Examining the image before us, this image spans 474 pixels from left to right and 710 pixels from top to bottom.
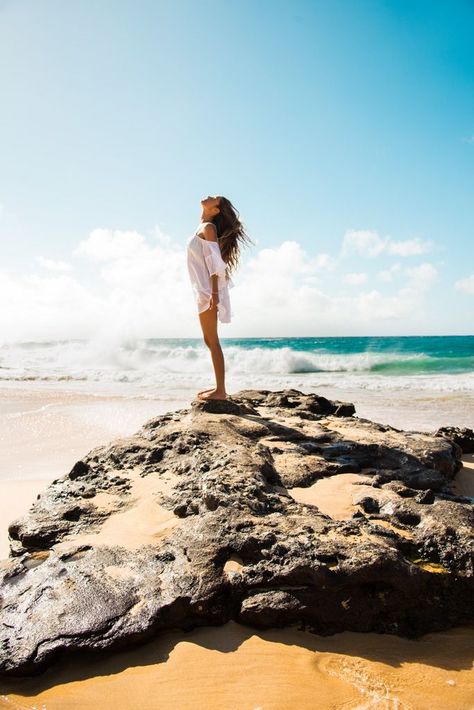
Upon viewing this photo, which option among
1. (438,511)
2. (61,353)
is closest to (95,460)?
(438,511)

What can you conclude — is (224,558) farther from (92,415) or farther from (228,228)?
(92,415)

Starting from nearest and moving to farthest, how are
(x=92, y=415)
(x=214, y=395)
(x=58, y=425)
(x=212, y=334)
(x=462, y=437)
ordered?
(x=214, y=395) → (x=212, y=334) → (x=462, y=437) → (x=58, y=425) → (x=92, y=415)

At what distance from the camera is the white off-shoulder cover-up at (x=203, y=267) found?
454 cm

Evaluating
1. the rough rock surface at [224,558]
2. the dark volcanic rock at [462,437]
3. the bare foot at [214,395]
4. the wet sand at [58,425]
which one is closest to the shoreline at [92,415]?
the wet sand at [58,425]

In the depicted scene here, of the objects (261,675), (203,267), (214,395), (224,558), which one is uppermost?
(203,267)

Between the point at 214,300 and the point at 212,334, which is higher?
the point at 214,300

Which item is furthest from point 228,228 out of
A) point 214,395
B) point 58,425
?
point 58,425

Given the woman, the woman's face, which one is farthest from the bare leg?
the woman's face

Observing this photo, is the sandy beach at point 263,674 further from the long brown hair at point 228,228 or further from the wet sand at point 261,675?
the long brown hair at point 228,228

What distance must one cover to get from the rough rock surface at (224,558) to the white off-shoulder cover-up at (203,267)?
6.05 feet

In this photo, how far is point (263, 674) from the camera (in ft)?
5.56

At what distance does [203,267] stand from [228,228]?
0.49 m

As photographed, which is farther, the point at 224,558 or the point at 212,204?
the point at 212,204

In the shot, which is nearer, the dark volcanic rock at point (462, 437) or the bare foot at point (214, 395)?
the bare foot at point (214, 395)
